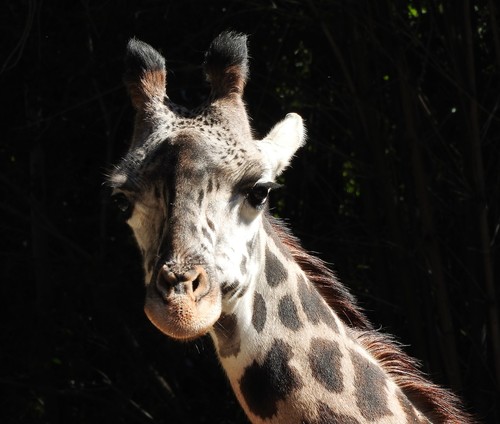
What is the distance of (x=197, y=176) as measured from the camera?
2.95m

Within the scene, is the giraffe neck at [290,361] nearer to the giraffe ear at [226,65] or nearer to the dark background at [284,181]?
the giraffe ear at [226,65]

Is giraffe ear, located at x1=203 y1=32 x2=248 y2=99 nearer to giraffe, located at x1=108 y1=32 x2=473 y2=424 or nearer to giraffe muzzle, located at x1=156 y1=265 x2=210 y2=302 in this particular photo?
giraffe, located at x1=108 y1=32 x2=473 y2=424

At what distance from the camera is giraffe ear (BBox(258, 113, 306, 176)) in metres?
3.23

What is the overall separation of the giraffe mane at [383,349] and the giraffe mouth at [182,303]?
0.70 metres

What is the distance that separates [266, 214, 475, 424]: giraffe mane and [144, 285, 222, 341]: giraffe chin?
2.38ft

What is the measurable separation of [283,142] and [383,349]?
802mm

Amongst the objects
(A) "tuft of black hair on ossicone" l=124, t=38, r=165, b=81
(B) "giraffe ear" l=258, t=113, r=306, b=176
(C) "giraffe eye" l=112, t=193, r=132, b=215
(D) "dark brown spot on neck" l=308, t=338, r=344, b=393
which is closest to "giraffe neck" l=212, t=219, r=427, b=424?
(D) "dark brown spot on neck" l=308, t=338, r=344, b=393

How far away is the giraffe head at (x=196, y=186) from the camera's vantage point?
273 cm

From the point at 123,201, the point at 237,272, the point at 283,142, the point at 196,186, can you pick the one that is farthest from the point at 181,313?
the point at 283,142

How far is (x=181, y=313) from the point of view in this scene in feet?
8.77

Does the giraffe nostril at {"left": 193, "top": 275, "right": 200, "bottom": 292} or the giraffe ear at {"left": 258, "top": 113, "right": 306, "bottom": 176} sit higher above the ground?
the giraffe ear at {"left": 258, "top": 113, "right": 306, "bottom": 176}

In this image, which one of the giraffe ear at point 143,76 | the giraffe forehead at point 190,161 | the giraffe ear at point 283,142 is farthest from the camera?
the giraffe ear at point 143,76

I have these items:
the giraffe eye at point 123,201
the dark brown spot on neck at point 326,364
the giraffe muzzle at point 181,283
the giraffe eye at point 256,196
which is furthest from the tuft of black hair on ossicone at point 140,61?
the dark brown spot on neck at point 326,364

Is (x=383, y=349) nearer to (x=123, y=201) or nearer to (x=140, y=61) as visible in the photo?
(x=123, y=201)
